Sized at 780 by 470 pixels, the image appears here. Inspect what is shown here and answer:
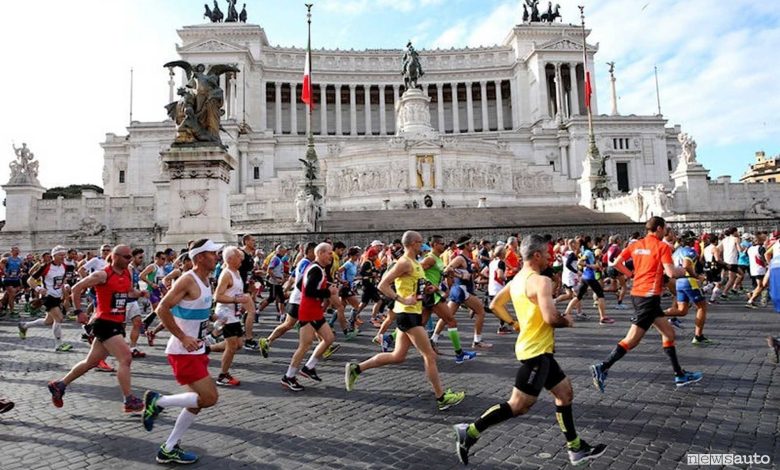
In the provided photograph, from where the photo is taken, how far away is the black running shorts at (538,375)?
4.21 m

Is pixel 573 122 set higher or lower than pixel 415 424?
higher

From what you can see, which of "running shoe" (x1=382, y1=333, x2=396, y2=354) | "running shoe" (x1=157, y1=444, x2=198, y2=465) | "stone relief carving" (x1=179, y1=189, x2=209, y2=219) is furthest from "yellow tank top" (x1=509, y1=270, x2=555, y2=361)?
"stone relief carving" (x1=179, y1=189, x2=209, y2=219)

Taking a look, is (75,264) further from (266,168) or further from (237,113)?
(237,113)

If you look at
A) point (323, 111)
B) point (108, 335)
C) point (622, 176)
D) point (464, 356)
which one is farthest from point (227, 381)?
point (323, 111)

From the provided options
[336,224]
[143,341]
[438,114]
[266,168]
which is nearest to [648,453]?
[143,341]

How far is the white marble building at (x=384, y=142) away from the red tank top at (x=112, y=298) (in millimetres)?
22703

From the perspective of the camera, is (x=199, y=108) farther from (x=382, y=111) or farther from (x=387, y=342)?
(x=382, y=111)

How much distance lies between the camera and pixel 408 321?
5949mm

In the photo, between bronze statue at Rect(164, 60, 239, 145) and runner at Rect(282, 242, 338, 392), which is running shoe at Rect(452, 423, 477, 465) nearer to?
runner at Rect(282, 242, 338, 392)

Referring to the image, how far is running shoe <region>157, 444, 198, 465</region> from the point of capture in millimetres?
4418

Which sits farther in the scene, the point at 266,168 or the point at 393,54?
the point at 393,54

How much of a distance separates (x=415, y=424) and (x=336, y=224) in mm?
26233

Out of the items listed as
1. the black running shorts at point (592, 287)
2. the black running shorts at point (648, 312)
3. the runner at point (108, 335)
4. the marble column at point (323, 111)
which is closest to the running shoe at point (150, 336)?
the runner at point (108, 335)

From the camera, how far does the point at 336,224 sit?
103ft
